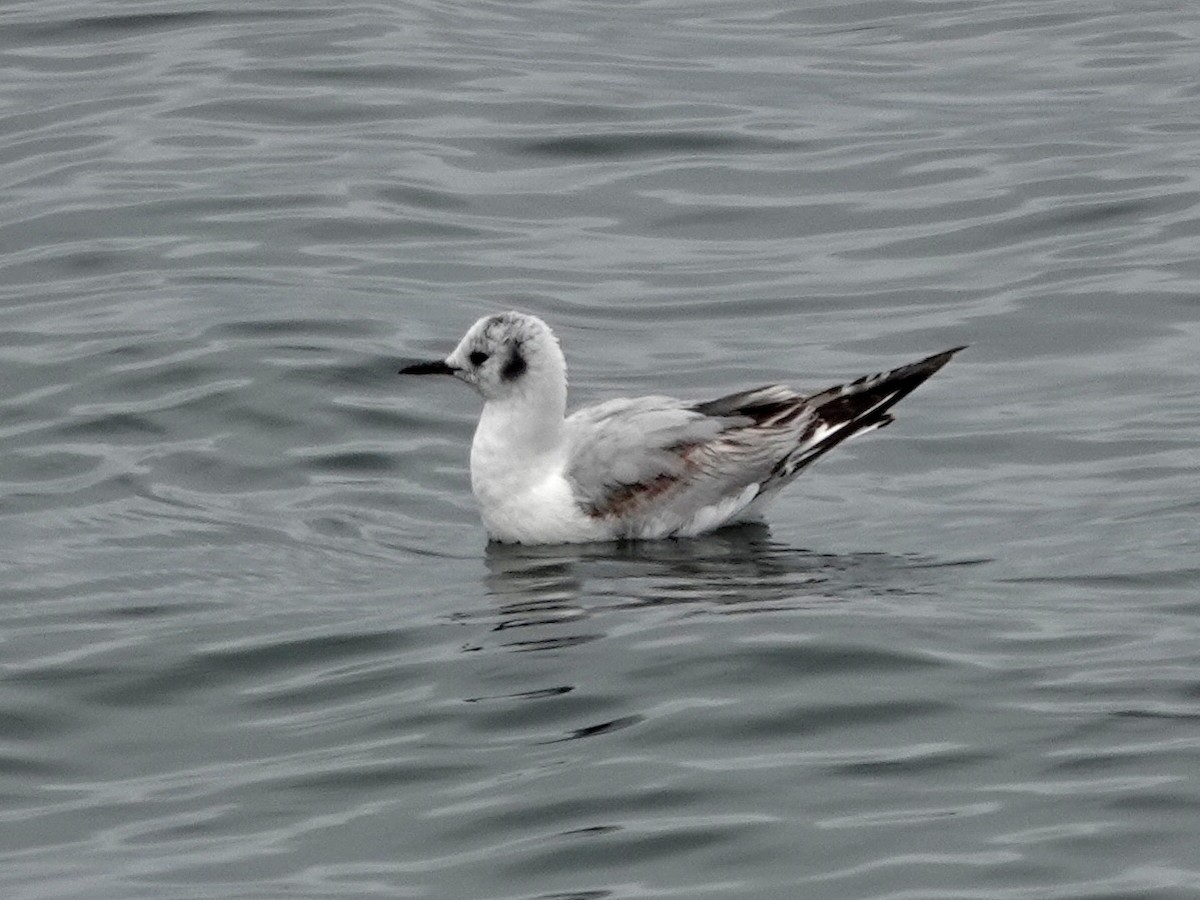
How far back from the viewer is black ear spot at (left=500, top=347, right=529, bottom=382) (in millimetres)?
12547

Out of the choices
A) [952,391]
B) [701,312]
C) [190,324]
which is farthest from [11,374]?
[952,391]

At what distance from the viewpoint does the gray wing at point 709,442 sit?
12.3m

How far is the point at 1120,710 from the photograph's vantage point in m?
9.38

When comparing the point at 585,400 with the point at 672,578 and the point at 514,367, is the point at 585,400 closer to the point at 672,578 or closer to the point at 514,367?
the point at 514,367

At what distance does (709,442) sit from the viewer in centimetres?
1248

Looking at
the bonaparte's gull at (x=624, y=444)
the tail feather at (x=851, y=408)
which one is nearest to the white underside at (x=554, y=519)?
the bonaparte's gull at (x=624, y=444)

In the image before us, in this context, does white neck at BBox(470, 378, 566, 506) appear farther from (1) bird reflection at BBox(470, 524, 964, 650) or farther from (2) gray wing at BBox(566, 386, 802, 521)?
(1) bird reflection at BBox(470, 524, 964, 650)

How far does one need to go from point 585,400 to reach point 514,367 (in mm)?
2288

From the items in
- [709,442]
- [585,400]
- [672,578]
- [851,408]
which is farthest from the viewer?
[585,400]

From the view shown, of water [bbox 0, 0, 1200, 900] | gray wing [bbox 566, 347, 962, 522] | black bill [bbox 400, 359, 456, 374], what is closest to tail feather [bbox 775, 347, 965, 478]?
gray wing [bbox 566, 347, 962, 522]

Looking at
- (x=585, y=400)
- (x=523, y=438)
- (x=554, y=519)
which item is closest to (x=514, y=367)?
(x=523, y=438)

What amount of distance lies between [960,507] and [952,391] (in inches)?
86.6

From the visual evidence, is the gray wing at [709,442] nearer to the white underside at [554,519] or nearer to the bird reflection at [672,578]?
the white underside at [554,519]

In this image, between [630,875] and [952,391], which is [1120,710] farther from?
[952,391]
